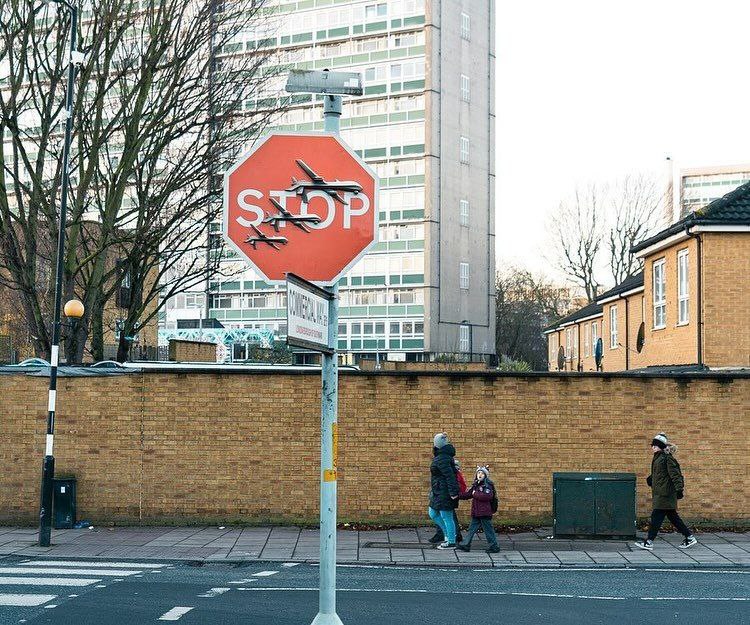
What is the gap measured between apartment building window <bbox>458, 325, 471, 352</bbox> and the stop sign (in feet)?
208

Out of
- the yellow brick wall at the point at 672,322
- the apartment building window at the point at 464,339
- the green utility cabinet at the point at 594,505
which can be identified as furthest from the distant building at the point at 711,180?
the green utility cabinet at the point at 594,505

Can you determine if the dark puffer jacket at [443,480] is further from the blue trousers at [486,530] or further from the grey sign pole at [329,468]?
the grey sign pole at [329,468]

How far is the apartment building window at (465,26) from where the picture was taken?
68750 mm

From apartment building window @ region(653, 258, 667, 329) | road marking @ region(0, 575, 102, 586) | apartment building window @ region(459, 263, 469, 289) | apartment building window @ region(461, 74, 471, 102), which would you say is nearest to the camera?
road marking @ region(0, 575, 102, 586)

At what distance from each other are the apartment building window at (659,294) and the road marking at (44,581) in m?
19.2

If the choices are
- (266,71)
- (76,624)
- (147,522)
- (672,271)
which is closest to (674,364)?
(672,271)

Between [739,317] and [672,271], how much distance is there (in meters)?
2.80

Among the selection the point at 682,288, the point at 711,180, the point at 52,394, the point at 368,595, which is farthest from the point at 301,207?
the point at 711,180

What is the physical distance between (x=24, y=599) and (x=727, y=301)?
1809 cm

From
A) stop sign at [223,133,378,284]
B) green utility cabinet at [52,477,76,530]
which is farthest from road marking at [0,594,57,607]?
green utility cabinet at [52,477,76,530]

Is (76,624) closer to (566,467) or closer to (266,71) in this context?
(566,467)

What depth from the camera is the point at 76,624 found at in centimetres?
934

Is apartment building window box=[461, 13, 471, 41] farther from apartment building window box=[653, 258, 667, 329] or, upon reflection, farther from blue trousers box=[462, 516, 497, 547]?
blue trousers box=[462, 516, 497, 547]

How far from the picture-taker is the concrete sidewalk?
46.4 feet
